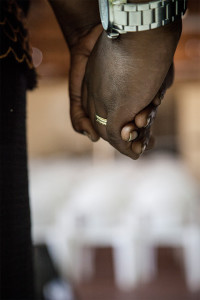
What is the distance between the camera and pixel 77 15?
Result: 0.62 metres

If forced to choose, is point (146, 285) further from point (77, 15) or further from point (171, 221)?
point (77, 15)

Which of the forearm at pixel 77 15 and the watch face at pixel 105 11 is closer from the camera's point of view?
the watch face at pixel 105 11

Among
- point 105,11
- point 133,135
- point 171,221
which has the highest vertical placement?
point 105,11

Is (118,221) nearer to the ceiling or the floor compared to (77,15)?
nearer to the floor

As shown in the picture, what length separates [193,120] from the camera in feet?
17.4

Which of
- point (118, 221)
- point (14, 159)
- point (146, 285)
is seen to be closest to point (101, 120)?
point (14, 159)

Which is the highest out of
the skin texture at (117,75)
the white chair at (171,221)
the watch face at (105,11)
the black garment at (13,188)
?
the watch face at (105,11)

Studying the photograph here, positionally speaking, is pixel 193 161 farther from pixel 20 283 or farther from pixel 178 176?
pixel 20 283

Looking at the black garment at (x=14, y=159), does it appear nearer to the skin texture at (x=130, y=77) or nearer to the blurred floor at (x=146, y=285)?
the skin texture at (x=130, y=77)

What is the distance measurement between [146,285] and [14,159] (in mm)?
2191

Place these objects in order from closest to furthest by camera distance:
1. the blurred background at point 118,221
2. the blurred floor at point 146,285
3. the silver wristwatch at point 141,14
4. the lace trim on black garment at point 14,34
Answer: the silver wristwatch at point 141,14 < the lace trim on black garment at point 14,34 < the blurred floor at point 146,285 < the blurred background at point 118,221

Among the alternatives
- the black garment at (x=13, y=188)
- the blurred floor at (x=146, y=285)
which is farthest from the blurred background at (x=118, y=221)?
the black garment at (x=13, y=188)

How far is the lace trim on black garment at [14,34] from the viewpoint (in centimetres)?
60

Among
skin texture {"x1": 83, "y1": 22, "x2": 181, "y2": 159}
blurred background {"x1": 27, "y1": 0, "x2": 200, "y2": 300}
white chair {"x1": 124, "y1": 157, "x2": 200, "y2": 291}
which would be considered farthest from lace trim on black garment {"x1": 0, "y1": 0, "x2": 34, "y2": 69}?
white chair {"x1": 124, "y1": 157, "x2": 200, "y2": 291}
